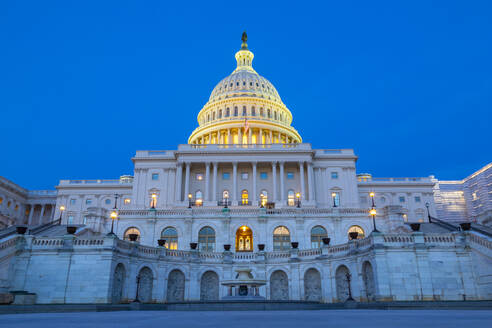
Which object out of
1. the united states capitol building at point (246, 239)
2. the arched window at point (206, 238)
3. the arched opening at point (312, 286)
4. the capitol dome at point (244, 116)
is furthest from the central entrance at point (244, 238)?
the capitol dome at point (244, 116)

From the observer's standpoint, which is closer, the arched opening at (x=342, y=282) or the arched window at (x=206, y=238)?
the arched opening at (x=342, y=282)

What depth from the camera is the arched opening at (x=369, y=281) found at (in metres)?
28.4

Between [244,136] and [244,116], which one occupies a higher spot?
[244,116]

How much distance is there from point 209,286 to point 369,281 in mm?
15534

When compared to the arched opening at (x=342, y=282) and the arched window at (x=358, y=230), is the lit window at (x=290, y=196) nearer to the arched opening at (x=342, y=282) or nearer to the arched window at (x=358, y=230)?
the arched window at (x=358, y=230)

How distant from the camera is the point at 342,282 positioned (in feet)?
108

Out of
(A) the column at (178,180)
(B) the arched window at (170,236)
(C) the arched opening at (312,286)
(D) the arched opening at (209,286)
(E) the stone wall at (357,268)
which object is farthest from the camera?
(A) the column at (178,180)

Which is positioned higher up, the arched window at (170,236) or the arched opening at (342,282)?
the arched window at (170,236)

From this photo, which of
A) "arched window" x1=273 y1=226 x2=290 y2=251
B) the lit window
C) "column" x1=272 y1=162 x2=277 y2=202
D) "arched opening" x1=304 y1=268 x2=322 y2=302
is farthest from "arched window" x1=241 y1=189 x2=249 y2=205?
"arched opening" x1=304 y1=268 x2=322 y2=302

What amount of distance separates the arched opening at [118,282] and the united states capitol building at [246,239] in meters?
0.11

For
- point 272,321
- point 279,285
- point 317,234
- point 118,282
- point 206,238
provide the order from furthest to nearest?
1. point 317,234
2. point 206,238
3. point 279,285
4. point 118,282
5. point 272,321

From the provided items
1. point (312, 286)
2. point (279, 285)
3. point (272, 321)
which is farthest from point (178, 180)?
point (272, 321)

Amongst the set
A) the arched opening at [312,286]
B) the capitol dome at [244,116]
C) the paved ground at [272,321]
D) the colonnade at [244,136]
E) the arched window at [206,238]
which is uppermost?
the capitol dome at [244,116]

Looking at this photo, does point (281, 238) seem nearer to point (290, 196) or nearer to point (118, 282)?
point (118, 282)
